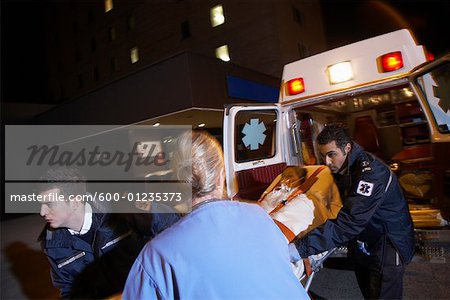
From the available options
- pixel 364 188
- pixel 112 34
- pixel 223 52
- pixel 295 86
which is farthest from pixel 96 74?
pixel 364 188

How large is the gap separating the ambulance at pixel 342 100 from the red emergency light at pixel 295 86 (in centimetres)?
1

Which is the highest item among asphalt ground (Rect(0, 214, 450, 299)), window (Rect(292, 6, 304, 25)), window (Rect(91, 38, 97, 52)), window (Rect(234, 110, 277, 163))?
window (Rect(91, 38, 97, 52))

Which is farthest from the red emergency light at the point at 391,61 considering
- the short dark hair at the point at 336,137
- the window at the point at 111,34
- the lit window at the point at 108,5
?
the lit window at the point at 108,5

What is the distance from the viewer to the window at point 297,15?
19.6 meters

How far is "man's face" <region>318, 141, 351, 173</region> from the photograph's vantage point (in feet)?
8.09

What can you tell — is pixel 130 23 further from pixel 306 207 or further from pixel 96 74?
pixel 306 207

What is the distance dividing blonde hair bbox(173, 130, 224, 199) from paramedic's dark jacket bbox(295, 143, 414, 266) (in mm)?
1207

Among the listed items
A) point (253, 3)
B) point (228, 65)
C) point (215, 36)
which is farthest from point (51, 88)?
point (228, 65)

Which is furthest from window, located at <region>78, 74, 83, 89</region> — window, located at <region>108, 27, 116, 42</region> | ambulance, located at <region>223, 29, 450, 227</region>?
ambulance, located at <region>223, 29, 450, 227</region>

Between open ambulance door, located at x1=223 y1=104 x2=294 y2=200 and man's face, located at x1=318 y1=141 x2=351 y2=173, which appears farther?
open ambulance door, located at x1=223 y1=104 x2=294 y2=200

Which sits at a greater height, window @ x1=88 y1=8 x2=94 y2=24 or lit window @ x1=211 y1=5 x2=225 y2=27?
window @ x1=88 y1=8 x2=94 y2=24

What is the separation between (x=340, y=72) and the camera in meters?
3.24

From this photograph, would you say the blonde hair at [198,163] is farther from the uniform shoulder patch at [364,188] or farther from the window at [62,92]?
the window at [62,92]

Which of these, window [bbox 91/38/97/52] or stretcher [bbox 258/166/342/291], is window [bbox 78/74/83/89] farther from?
stretcher [bbox 258/166/342/291]
